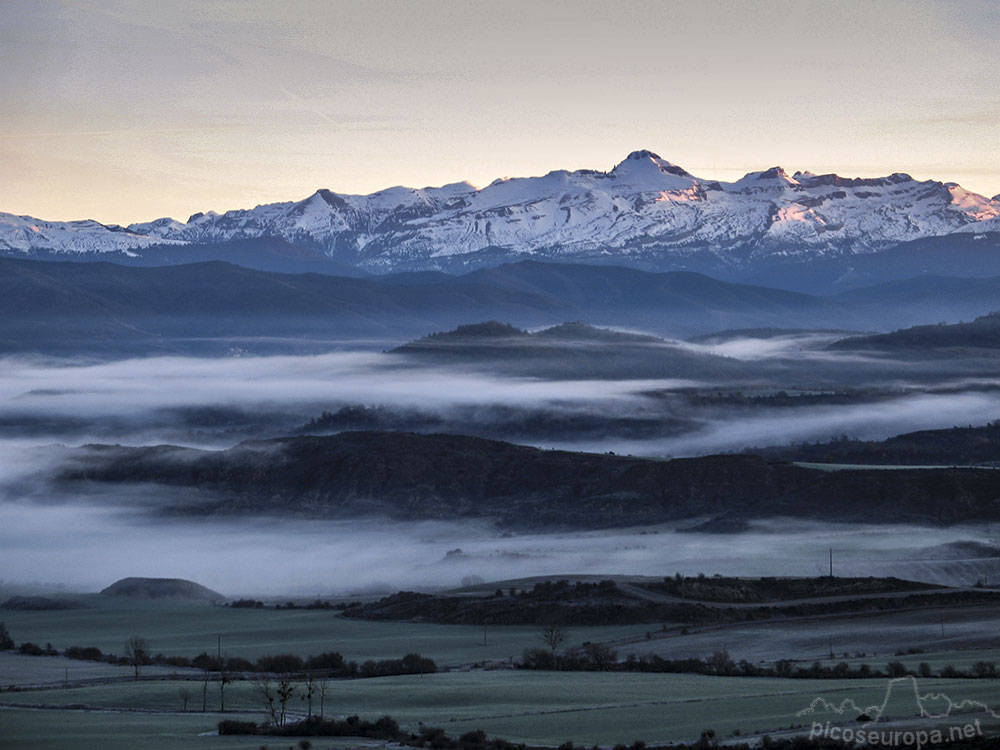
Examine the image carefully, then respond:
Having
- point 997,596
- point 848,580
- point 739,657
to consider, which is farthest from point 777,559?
point 739,657

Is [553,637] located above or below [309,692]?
above

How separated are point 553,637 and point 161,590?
75133 mm

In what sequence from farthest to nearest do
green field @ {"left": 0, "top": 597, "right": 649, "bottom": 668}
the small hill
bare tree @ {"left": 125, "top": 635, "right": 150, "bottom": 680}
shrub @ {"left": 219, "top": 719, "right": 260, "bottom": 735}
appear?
the small hill
green field @ {"left": 0, "top": 597, "right": 649, "bottom": 668}
bare tree @ {"left": 125, "top": 635, "right": 150, "bottom": 680}
shrub @ {"left": 219, "top": 719, "right": 260, "bottom": 735}

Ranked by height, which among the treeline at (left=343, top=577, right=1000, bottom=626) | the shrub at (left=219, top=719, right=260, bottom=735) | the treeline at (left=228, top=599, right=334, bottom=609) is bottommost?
the shrub at (left=219, top=719, right=260, bottom=735)

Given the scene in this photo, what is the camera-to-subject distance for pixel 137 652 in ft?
375

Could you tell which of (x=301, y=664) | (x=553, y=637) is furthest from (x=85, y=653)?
(x=553, y=637)

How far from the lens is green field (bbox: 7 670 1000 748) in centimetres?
7131

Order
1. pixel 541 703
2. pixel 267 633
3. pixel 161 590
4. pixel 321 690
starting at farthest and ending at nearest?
pixel 161 590
pixel 267 633
pixel 321 690
pixel 541 703

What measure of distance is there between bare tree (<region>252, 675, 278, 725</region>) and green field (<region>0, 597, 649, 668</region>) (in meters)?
14.9

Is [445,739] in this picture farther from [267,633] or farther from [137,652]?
[267,633]

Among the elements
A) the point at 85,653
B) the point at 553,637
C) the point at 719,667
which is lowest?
the point at 719,667

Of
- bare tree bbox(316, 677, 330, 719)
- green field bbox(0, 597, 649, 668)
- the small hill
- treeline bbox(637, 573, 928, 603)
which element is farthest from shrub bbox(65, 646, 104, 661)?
the small hill

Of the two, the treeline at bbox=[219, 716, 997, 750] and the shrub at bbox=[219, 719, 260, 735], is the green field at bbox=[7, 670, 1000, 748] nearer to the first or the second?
the shrub at bbox=[219, 719, 260, 735]

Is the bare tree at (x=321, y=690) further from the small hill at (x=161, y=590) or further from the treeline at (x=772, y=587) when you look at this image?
the small hill at (x=161, y=590)
